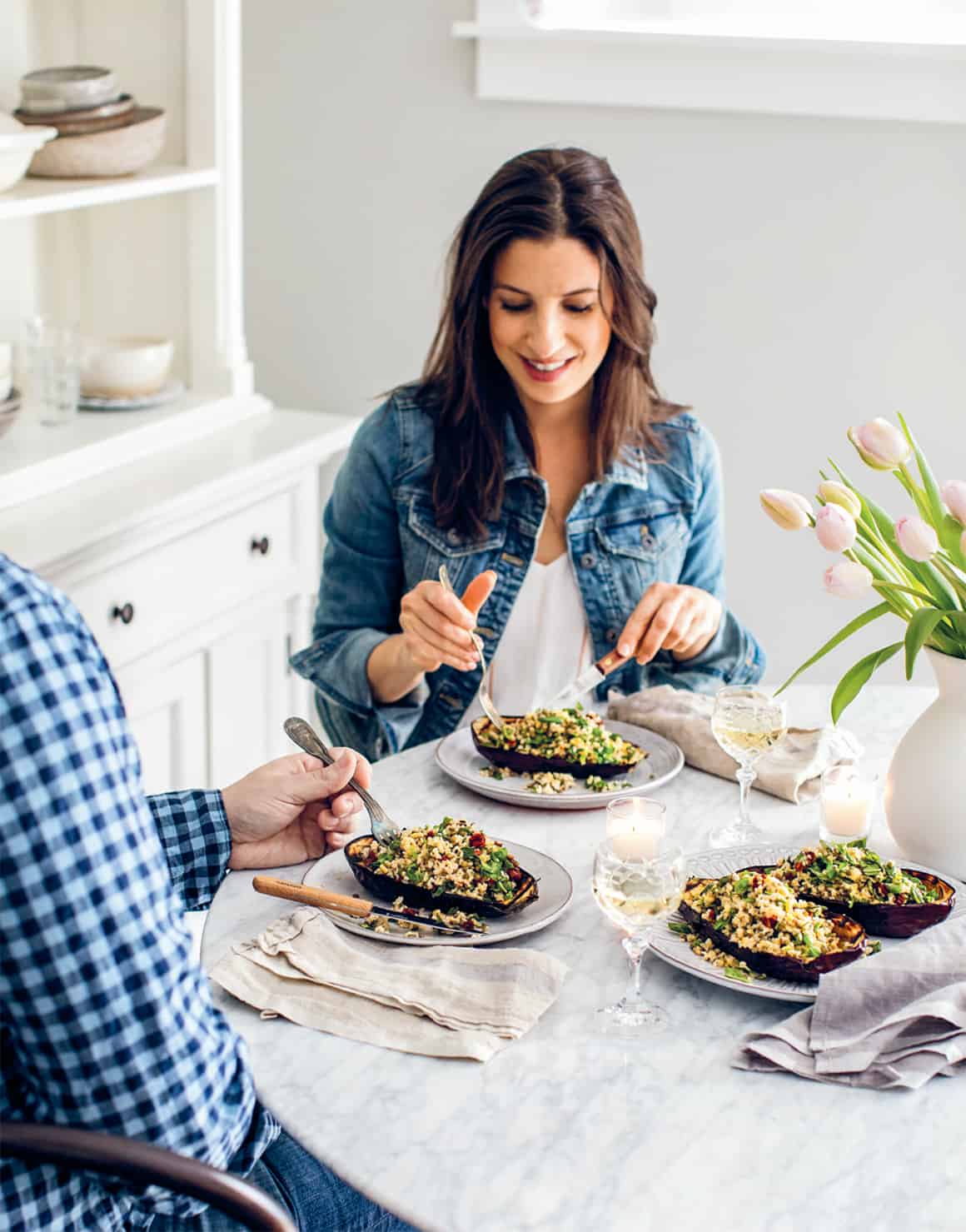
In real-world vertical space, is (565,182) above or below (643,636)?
above

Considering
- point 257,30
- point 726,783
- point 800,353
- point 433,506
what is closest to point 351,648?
point 433,506

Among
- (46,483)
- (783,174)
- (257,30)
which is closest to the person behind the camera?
(46,483)

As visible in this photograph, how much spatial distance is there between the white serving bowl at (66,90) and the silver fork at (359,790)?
1413mm

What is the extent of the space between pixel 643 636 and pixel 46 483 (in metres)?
→ 1.05

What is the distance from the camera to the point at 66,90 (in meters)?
2.51

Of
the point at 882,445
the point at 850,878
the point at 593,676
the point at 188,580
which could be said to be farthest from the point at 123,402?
the point at 850,878

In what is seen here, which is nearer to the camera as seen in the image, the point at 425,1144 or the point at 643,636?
the point at 425,1144

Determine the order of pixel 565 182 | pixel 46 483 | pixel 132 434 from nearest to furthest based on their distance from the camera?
1. pixel 565 182
2. pixel 46 483
3. pixel 132 434

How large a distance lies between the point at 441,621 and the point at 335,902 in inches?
20.1

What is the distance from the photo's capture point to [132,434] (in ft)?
8.52

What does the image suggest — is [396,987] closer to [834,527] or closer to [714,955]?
[714,955]

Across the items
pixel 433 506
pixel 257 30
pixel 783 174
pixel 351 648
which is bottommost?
pixel 351 648

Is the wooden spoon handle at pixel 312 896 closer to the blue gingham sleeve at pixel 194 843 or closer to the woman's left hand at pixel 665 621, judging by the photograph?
the blue gingham sleeve at pixel 194 843

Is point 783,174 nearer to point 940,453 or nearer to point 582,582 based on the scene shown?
point 940,453
